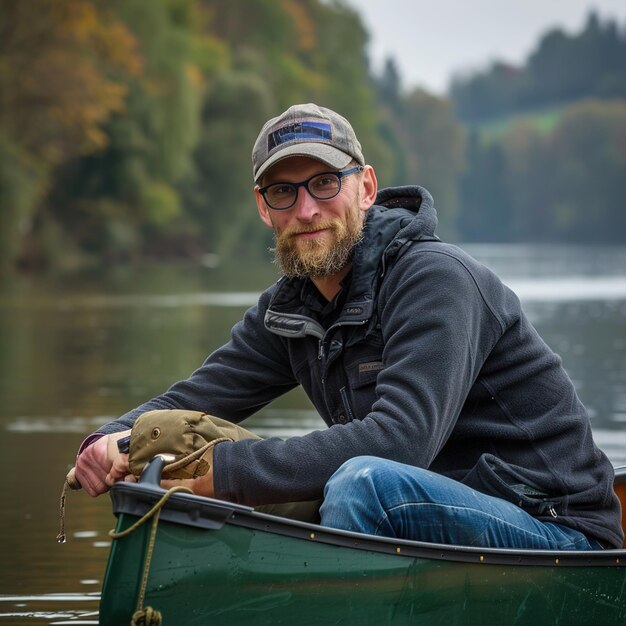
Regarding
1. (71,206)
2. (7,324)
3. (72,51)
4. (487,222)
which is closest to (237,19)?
(71,206)

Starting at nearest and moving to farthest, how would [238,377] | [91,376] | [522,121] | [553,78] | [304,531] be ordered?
[304,531], [238,377], [91,376], [522,121], [553,78]

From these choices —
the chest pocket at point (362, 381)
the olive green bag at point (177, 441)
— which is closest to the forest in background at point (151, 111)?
the chest pocket at point (362, 381)

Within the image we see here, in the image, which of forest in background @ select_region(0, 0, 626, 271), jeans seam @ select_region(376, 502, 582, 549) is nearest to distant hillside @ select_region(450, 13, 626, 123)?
forest in background @ select_region(0, 0, 626, 271)

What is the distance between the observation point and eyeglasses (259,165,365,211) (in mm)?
3682

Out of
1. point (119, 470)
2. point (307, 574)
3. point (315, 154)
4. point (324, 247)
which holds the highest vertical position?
point (315, 154)

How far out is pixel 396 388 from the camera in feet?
10.9

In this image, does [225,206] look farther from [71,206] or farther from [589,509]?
[589,509]

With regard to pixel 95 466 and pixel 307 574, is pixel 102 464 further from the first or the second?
pixel 307 574

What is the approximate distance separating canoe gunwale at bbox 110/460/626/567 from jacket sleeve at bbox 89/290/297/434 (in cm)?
92

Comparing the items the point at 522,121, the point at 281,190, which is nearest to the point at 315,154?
the point at 281,190

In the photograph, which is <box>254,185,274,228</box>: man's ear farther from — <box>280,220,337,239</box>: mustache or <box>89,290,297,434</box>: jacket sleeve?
<box>89,290,297,434</box>: jacket sleeve

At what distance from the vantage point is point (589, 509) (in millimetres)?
3568

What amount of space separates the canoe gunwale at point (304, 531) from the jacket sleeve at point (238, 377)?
918 millimetres

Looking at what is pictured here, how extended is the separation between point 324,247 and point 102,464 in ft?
2.56
